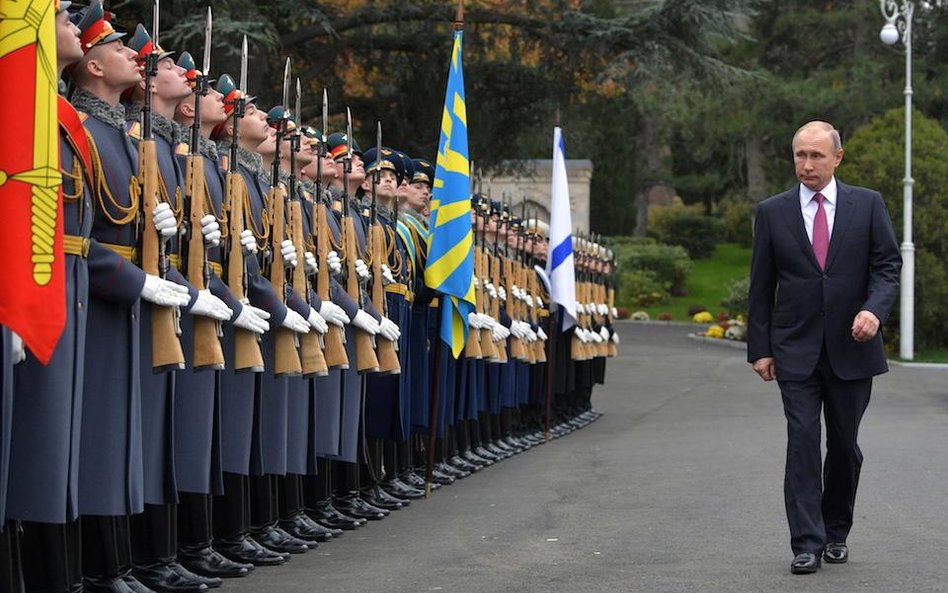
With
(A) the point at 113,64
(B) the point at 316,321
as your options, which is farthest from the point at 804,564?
(A) the point at 113,64

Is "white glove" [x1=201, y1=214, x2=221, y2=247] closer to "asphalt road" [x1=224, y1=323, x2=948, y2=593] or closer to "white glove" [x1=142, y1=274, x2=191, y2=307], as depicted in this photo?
"white glove" [x1=142, y1=274, x2=191, y2=307]

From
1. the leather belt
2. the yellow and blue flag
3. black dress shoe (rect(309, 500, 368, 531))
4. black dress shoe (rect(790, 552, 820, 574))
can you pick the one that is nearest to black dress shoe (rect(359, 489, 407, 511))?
black dress shoe (rect(309, 500, 368, 531))

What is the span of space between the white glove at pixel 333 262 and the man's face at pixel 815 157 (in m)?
2.43

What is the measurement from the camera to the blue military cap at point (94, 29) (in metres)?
6.39

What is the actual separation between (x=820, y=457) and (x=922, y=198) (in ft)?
83.5

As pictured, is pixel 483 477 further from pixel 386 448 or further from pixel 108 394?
pixel 108 394

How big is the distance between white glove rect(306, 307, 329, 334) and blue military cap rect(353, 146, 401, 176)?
239 centimetres

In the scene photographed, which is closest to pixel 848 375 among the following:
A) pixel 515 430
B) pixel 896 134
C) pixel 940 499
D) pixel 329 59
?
pixel 940 499

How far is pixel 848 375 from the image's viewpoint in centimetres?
738

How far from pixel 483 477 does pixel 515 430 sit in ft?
11.3

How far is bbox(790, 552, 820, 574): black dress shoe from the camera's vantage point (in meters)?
7.06

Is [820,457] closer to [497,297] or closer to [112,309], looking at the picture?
[112,309]

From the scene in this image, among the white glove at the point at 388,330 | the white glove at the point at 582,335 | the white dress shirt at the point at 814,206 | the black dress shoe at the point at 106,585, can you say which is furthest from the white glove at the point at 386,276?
the white glove at the point at 582,335

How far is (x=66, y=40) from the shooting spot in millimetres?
5812
